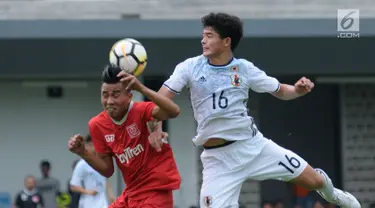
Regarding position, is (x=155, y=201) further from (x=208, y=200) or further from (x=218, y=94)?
(x=218, y=94)

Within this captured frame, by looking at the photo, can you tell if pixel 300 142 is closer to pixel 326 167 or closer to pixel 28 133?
pixel 326 167

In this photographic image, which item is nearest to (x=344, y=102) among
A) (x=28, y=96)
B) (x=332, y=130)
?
(x=332, y=130)

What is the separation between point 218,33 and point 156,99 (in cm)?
114

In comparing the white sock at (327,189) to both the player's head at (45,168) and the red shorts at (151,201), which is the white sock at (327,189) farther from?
the player's head at (45,168)

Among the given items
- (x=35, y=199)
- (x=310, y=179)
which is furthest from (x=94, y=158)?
(x=35, y=199)

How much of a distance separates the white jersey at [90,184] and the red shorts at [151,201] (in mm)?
6020

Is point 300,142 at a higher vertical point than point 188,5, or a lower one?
lower

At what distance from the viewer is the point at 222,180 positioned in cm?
956

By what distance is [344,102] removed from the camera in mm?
21594

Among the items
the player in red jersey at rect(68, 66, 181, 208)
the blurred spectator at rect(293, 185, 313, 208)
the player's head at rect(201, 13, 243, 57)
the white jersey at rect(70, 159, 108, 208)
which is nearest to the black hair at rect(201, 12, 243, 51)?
the player's head at rect(201, 13, 243, 57)

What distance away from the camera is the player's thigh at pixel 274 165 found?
971cm

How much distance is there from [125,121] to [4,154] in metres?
12.5

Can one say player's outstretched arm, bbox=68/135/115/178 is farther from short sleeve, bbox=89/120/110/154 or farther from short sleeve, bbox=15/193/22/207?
short sleeve, bbox=15/193/22/207

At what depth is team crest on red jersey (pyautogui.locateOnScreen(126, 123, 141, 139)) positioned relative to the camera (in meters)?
9.12
